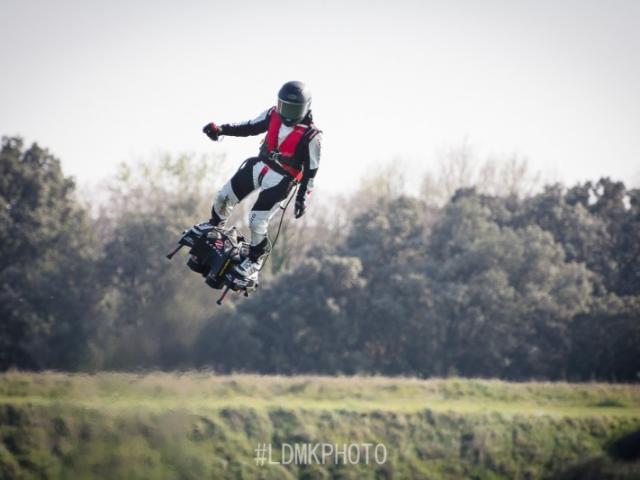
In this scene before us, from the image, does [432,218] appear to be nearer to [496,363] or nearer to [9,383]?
[496,363]

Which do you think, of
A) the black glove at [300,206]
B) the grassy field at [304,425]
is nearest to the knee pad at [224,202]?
the black glove at [300,206]

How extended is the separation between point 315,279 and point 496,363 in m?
10.7

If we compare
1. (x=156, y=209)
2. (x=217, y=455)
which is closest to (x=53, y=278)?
(x=156, y=209)

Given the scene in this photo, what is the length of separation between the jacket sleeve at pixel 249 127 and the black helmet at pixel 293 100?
2.10 feet

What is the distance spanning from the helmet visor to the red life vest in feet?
0.80

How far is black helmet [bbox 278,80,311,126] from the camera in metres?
13.1

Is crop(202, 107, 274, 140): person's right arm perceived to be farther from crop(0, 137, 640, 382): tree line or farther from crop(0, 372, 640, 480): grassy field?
crop(0, 137, 640, 382): tree line

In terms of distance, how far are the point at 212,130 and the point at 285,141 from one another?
126 cm

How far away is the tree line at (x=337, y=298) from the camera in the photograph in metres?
44.5

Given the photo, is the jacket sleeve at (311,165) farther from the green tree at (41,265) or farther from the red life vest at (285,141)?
the green tree at (41,265)

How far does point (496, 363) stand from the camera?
4631 cm

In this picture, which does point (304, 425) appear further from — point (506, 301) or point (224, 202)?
point (506, 301)

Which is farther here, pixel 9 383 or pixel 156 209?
pixel 156 209

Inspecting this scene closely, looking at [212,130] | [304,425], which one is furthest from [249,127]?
[304,425]
